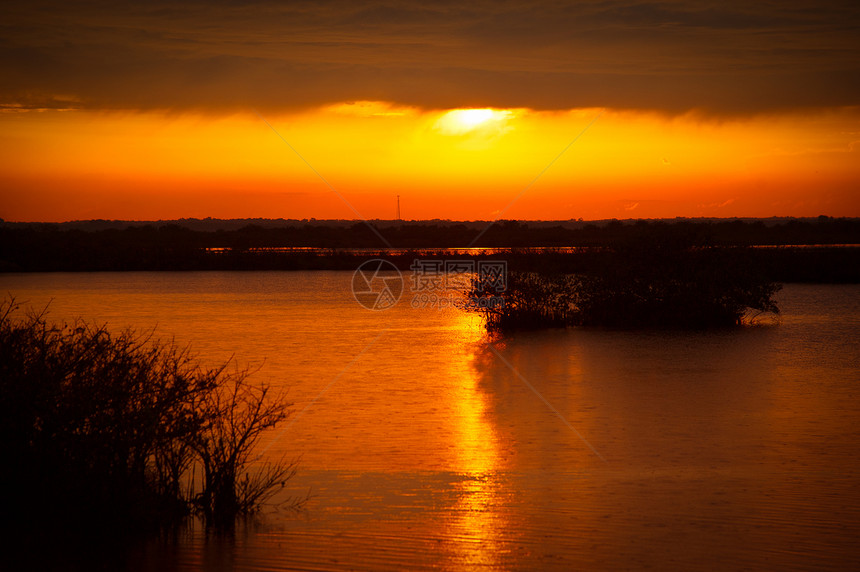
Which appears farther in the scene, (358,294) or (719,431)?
(358,294)

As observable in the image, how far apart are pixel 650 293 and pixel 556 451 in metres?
16.1

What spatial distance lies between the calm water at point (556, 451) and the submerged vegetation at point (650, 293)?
1524 mm

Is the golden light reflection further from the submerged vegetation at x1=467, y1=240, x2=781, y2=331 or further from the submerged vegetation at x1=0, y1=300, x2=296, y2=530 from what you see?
the submerged vegetation at x1=467, y1=240, x2=781, y2=331

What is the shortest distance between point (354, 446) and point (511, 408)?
11.8 feet

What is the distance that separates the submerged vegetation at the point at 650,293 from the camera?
25.5 m

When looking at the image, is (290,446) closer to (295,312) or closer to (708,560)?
(708,560)

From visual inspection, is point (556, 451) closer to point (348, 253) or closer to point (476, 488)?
point (476, 488)

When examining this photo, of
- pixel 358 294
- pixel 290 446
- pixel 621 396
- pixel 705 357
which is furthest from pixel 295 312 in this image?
pixel 290 446

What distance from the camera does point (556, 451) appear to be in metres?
11.1

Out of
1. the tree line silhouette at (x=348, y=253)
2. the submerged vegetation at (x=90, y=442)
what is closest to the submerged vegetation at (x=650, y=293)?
the tree line silhouette at (x=348, y=253)

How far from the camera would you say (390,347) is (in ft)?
71.9

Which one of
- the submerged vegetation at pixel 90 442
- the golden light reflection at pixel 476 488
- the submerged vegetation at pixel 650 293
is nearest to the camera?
the golden light reflection at pixel 476 488

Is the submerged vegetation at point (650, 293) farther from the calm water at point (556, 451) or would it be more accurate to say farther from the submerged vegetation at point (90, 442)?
the submerged vegetation at point (90, 442)

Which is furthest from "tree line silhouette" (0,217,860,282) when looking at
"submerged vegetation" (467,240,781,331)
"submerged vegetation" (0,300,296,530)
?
"submerged vegetation" (0,300,296,530)
